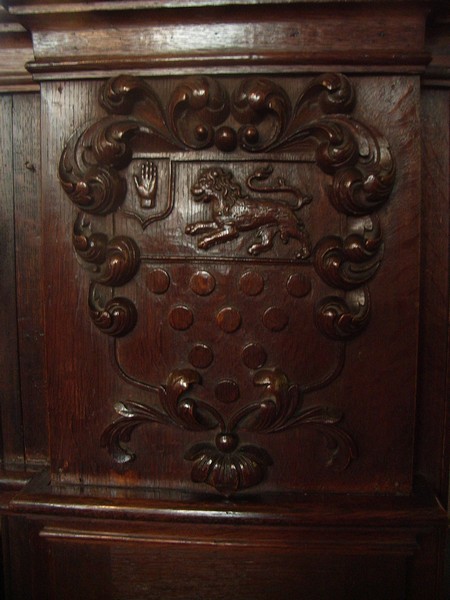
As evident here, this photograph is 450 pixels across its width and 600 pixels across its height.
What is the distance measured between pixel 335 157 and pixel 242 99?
201mm

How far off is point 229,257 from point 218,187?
0.13 m

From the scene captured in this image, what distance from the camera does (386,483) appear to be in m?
0.93

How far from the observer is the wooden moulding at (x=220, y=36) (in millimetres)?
839

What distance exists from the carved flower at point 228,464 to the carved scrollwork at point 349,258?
369 millimetres

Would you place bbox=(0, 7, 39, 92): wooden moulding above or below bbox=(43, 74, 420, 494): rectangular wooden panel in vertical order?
above

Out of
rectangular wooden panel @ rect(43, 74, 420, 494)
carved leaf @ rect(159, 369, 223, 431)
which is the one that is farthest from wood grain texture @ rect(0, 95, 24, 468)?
carved leaf @ rect(159, 369, 223, 431)

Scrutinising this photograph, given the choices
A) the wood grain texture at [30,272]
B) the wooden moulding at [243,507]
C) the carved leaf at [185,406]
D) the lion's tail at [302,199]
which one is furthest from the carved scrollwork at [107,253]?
the wooden moulding at [243,507]

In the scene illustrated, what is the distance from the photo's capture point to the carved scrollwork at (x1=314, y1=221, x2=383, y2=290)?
34.5 inches

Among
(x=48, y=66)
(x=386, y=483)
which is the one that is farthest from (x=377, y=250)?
(x=48, y=66)

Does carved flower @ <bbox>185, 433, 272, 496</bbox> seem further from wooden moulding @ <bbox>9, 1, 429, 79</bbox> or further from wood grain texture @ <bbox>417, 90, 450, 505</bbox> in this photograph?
wooden moulding @ <bbox>9, 1, 429, 79</bbox>

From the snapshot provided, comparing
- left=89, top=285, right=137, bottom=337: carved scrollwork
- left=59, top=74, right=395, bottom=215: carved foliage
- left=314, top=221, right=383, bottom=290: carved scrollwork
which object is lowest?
left=89, top=285, right=137, bottom=337: carved scrollwork

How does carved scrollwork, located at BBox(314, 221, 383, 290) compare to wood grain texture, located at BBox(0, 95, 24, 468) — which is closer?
carved scrollwork, located at BBox(314, 221, 383, 290)

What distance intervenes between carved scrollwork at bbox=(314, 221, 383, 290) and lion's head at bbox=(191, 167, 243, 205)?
19 centimetres

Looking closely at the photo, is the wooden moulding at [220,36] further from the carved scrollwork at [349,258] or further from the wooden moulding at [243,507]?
the wooden moulding at [243,507]
